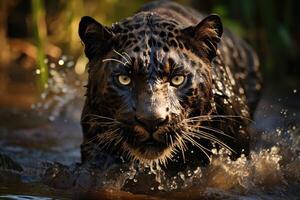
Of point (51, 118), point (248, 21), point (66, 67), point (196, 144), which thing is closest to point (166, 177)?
point (196, 144)

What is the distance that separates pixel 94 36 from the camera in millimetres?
4582

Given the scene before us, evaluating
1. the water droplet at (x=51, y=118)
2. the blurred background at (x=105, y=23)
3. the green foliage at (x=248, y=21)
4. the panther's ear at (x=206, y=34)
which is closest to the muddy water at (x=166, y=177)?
the panther's ear at (x=206, y=34)

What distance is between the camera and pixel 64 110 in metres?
7.49

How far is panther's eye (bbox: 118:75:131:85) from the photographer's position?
4.36 metres

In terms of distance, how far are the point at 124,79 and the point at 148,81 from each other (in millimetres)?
163

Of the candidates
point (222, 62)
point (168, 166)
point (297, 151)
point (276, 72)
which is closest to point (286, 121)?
point (297, 151)

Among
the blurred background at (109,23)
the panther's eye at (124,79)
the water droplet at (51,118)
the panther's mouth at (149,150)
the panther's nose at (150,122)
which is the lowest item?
the panther's mouth at (149,150)

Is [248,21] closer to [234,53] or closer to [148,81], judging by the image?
[234,53]

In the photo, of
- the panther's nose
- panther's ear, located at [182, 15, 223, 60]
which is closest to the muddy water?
the panther's nose

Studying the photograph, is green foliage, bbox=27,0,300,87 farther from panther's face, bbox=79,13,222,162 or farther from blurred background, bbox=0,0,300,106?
panther's face, bbox=79,13,222,162

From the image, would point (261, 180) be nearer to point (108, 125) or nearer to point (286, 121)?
point (108, 125)

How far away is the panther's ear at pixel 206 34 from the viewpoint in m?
4.55

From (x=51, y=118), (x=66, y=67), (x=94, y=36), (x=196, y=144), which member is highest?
(x=66, y=67)

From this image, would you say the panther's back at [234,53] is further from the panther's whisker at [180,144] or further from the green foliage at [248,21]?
the green foliage at [248,21]
